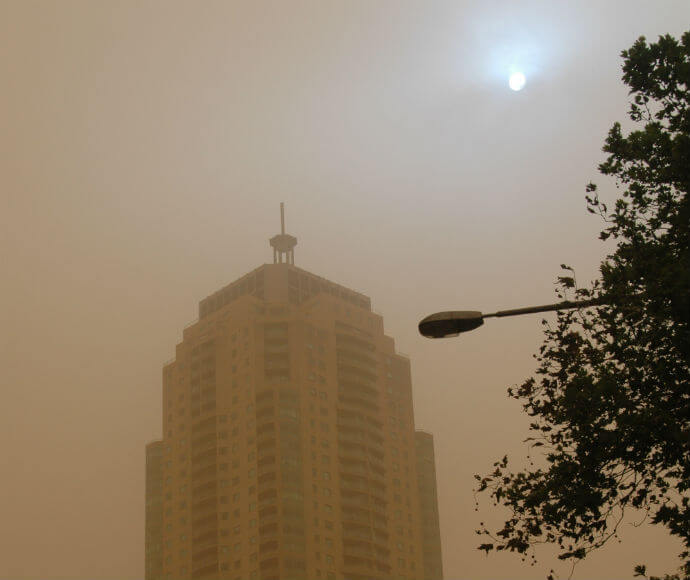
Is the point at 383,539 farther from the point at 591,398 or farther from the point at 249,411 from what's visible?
the point at 591,398

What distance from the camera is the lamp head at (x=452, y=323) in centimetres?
1741

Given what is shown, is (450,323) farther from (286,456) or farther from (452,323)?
(286,456)

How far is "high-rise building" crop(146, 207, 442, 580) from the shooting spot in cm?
17450

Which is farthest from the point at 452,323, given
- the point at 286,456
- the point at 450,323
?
the point at 286,456

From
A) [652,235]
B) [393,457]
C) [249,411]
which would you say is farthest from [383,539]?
[652,235]

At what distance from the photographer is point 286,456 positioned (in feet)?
586

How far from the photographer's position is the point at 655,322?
20.1 metres

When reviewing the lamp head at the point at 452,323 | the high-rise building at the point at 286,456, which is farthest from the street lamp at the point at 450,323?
the high-rise building at the point at 286,456

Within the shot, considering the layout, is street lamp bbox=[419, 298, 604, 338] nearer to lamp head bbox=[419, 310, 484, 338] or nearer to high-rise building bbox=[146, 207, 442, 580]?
lamp head bbox=[419, 310, 484, 338]

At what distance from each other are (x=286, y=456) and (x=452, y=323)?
16343 cm

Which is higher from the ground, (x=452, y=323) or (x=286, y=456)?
(x=286, y=456)

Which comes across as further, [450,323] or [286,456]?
[286,456]

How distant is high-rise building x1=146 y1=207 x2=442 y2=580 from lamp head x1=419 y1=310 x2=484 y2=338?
6121 inches

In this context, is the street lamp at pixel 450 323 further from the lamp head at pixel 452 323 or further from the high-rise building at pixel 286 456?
the high-rise building at pixel 286 456
